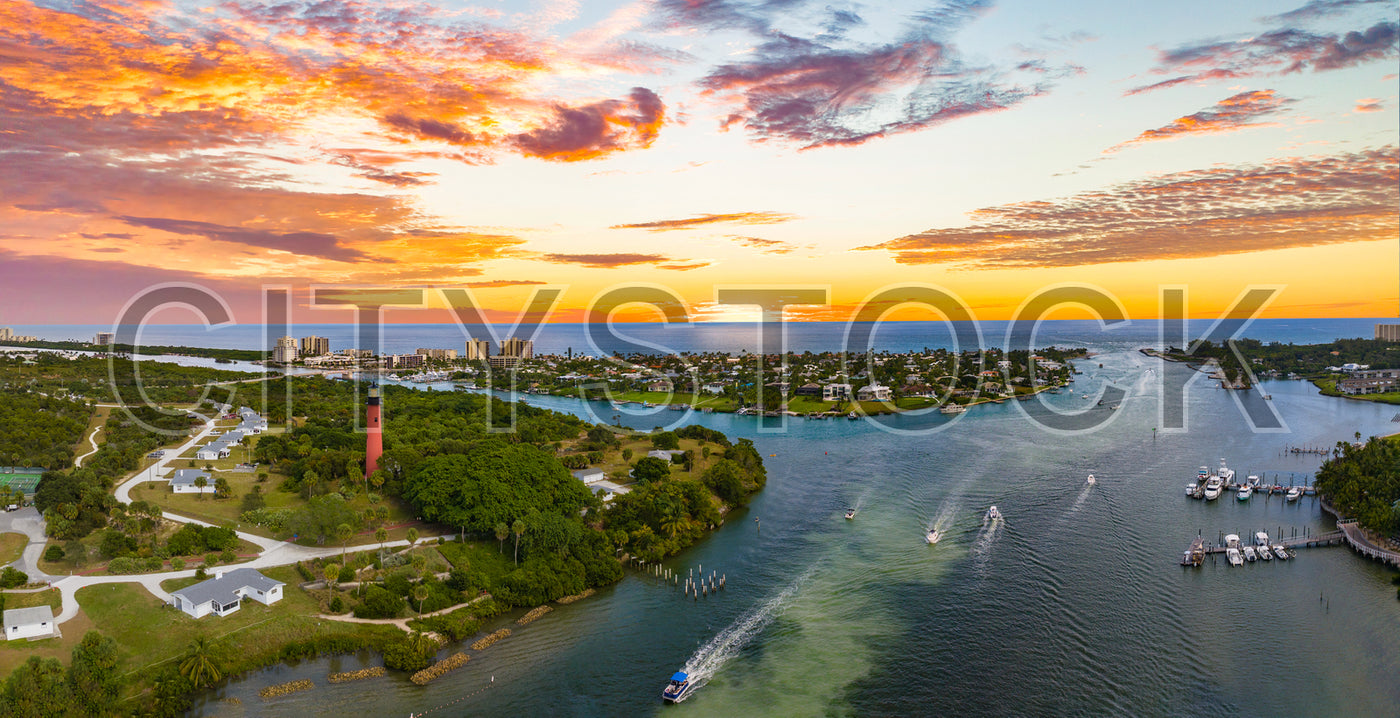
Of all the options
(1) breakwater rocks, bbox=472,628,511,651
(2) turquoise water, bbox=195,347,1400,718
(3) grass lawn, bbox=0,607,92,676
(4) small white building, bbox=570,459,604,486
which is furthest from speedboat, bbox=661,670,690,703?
(4) small white building, bbox=570,459,604,486

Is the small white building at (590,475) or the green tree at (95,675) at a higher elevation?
the small white building at (590,475)

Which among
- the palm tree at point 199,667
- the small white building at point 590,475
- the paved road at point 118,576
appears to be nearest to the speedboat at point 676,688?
the palm tree at point 199,667

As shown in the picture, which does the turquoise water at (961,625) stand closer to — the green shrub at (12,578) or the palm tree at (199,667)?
the palm tree at (199,667)

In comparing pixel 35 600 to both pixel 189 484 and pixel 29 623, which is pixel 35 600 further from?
pixel 189 484

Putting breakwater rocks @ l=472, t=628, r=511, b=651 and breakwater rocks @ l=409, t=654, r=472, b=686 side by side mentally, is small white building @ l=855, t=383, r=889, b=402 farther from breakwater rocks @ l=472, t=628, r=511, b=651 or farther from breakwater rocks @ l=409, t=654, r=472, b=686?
breakwater rocks @ l=409, t=654, r=472, b=686

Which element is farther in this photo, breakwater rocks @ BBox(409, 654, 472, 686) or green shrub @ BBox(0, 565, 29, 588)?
green shrub @ BBox(0, 565, 29, 588)

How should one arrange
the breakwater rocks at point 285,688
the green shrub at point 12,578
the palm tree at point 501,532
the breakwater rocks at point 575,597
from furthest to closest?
the palm tree at point 501,532, the breakwater rocks at point 575,597, the green shrub at point 12,578, the breakwater rocks at point 285,688

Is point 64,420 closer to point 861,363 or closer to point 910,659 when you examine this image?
point 910,659
